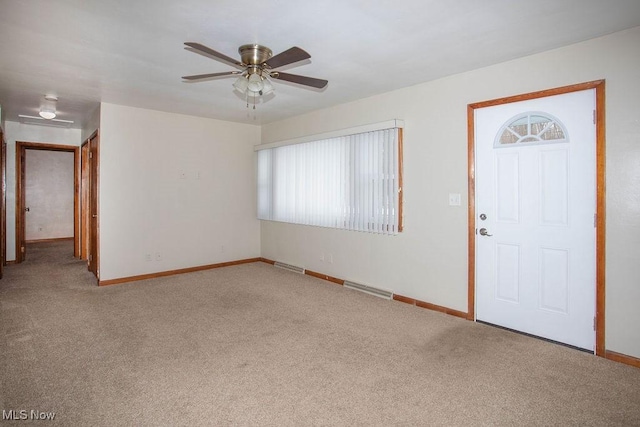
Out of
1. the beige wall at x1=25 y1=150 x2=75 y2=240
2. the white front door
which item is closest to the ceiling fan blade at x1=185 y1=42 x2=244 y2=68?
the white front door

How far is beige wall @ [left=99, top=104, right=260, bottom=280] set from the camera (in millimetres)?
5129

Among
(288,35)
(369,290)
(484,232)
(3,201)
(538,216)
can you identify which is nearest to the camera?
(288,35)

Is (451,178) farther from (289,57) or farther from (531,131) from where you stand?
(289,57)

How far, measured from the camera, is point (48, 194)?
903 cm

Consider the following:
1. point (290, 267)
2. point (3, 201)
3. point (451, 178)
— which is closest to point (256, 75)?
point (451, 178)

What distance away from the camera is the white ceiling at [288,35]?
241 cm

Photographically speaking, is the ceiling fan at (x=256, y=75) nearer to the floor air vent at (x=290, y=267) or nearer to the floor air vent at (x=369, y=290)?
the floor air vent at (x=369, y=290)

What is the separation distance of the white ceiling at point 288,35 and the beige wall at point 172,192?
1195 mm

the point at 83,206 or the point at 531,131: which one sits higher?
the point at 531,131

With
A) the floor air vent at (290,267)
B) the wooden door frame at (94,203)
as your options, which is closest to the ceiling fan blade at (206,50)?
the wooden door frame at (94,203)

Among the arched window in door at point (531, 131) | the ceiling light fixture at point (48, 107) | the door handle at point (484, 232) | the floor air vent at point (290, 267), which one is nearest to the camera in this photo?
the arched window in door at point (531, 131)

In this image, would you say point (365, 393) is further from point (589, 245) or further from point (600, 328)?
point (589, 245)

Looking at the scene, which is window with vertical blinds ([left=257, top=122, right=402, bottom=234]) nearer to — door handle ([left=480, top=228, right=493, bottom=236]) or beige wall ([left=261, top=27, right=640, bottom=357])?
beige wall ([left=261, top=27, right=640, bottom=357])

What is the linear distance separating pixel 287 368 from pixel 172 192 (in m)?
3.98
